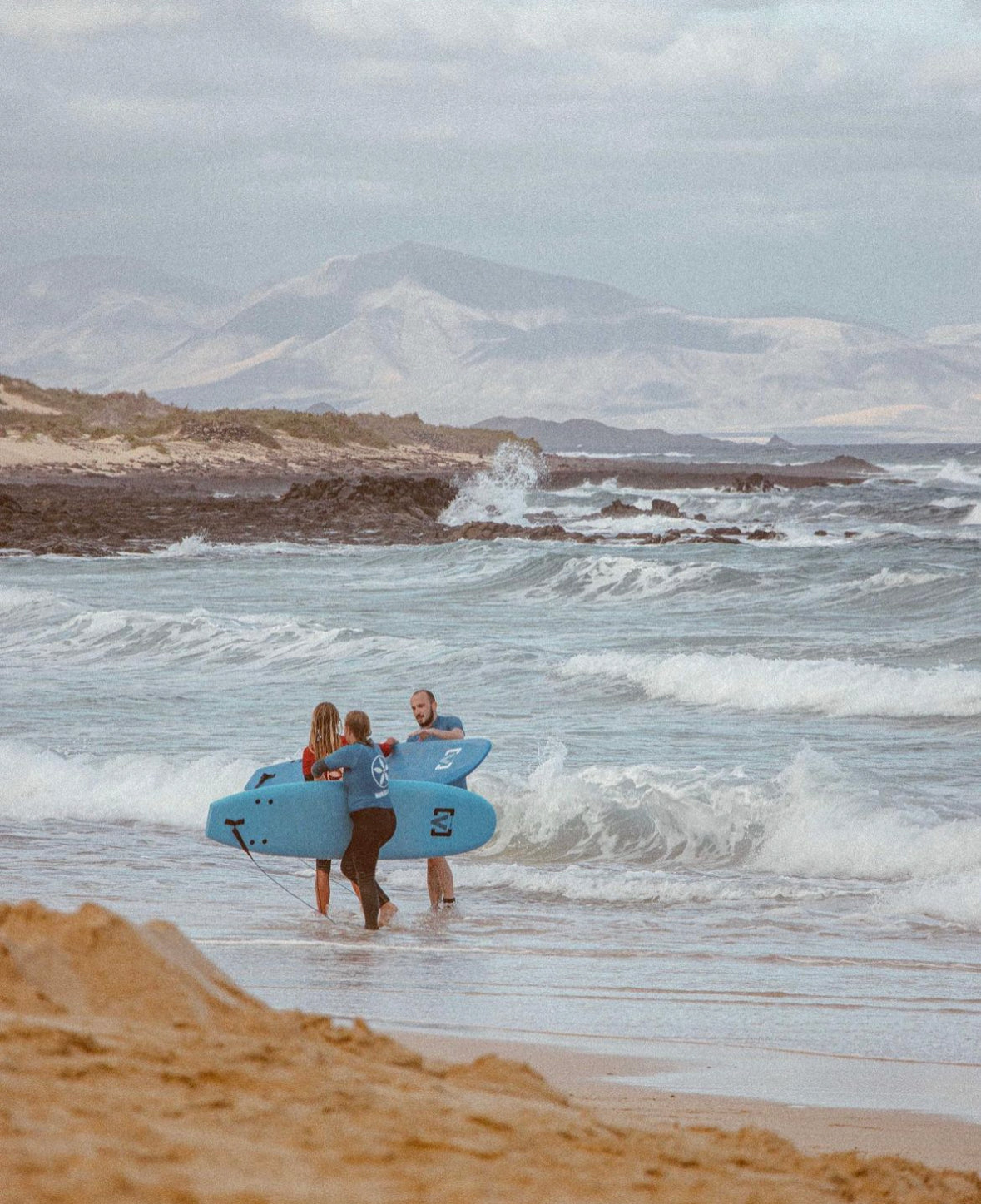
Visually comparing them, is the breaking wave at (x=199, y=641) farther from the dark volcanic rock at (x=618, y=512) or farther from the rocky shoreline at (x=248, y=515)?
the dark volcanic rock at (x=618, y=512)


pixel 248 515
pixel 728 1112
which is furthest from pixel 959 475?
pixel 728 1112

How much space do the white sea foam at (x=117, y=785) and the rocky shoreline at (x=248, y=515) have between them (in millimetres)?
21535

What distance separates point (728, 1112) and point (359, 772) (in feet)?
13.0

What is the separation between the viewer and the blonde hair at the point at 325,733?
8.74 meters

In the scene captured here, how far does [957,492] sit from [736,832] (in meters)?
55.1

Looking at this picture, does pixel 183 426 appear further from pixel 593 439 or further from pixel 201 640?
pixel 593 439

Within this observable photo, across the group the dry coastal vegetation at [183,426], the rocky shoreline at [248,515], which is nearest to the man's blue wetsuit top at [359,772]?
the rocky shoreline at [248,515]

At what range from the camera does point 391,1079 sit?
3494 mm

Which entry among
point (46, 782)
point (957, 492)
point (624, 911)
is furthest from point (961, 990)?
point (957, 492)

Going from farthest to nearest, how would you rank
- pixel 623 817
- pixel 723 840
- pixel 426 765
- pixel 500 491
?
pixel 500 491, pixel 623 817, pixel 723 840, pixel 426 765

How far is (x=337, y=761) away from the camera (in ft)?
27.4

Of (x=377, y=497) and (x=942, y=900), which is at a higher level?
(x=377, y=497)

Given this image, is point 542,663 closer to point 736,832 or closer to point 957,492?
point 736,832

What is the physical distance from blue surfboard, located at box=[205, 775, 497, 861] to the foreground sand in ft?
14.9
